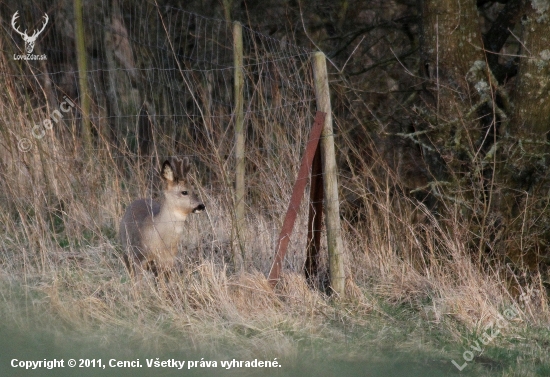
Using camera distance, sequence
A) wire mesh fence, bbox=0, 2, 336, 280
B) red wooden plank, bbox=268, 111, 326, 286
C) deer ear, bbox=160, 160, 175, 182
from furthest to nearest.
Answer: wire mesh fence, bbox=0, 2, 336, 280 < deer ear, bbox=160, 160, 175, 182 < red wooden plank, bbox=268, 111, 326, 286

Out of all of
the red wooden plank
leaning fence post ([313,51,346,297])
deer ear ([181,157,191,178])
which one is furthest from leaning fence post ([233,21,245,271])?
leaning fence post ([313,51,346,297])

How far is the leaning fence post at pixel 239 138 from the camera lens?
680cm

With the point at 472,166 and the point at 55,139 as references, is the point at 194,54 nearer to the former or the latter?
the point at 55,139

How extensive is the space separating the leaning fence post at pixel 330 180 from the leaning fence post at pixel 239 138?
0.85 metres

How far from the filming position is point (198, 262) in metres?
7.17

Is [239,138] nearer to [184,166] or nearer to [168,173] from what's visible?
[184,166]

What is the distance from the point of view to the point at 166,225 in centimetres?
689

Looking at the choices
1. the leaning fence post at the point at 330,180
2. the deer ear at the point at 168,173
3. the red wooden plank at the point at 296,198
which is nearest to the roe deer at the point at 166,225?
the deer ear at the point at 168,173

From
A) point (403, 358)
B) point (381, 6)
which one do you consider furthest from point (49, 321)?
point (381, 6)

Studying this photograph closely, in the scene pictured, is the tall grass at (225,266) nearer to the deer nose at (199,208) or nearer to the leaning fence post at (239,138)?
the leaning fence post at (239,138)

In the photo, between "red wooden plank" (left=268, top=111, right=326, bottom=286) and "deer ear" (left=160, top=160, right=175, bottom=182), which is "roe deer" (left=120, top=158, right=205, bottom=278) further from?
"red wooden plank" (left=268, top=111, right=326, bottom=286)

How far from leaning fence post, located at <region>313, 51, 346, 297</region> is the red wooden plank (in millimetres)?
60

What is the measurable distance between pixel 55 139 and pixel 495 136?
460 cm

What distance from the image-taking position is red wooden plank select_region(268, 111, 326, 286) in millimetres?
6089
